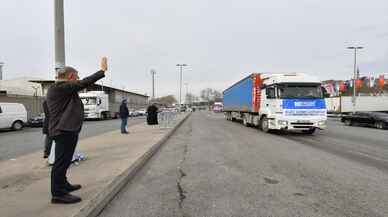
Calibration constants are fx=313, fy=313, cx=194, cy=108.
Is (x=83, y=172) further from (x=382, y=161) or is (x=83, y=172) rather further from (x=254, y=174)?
(x=382, y=161)

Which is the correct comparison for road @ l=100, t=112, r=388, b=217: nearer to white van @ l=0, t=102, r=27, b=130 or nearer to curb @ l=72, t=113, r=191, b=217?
curb @ l=72, t=113, r=191, b=217

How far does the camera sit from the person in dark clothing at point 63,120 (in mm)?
4504

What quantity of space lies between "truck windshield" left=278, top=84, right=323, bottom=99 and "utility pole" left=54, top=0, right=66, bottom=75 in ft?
36.4

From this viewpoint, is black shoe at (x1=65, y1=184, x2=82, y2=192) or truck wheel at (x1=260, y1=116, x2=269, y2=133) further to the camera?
truck wheel at (x1=260, y1=116, x2=269, y2=133)

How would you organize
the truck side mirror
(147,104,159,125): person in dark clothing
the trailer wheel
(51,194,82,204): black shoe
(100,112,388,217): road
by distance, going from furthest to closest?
(147,104,159,125): person in dark clothing, the trailer wheel, the truck side mirror, (100,112,388,217): road, (51,194,82,204): black shoe

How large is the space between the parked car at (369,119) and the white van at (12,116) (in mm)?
25926

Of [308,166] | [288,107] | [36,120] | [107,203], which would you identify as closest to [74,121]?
[107,203]

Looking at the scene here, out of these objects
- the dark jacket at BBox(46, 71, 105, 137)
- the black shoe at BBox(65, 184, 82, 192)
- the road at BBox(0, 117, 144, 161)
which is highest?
the dark jacket at BBox(46, 71, 105, 137)

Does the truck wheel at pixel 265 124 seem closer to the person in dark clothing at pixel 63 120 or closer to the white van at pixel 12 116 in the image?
the person in dark clothing at pixel 63 120

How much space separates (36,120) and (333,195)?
2513 cm

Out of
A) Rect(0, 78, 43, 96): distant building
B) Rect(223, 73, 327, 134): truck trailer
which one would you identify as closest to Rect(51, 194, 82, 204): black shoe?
Rect(223, 73, 327, 134): truck trailer

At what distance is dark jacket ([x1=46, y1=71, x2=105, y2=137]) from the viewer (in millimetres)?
4488

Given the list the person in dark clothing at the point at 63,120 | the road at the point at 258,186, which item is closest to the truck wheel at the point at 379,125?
the road at the point at 258,186

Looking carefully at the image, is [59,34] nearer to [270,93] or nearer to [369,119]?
[270,93]
